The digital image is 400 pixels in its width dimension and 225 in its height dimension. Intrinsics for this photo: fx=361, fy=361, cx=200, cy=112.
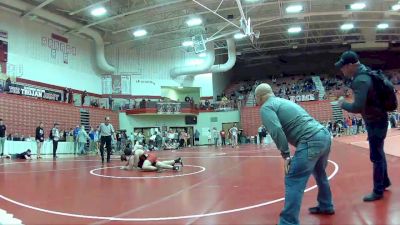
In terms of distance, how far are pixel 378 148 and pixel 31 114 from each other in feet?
78.8

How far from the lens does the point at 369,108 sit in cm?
435

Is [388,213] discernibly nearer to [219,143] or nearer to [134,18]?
[134,18]

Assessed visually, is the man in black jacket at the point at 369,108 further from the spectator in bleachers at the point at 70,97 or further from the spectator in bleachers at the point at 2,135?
the spectator in bleachers at the point at 70,97

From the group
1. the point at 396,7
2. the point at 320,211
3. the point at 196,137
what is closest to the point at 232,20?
the point at 396,7

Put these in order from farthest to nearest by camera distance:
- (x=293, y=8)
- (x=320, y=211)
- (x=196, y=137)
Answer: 1. (x=196, y=137)
2. (x=293, y=8)
3. (x=320, y=211)

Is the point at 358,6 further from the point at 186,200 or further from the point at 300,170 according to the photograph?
the point at 300,170

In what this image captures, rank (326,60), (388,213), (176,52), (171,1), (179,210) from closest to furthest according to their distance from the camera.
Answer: (388,213) < (179,210) < (171,1) < (176,52) < (326,60)

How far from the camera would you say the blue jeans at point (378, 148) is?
4434 mm

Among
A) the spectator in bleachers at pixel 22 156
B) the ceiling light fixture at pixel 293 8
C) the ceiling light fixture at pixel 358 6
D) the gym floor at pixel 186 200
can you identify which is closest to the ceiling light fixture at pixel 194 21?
the ceiling light fixture at pixel 293 8

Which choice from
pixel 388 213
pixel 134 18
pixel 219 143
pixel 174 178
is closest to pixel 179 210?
pixel 388 213

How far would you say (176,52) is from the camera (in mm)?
40312

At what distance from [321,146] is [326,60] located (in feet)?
160

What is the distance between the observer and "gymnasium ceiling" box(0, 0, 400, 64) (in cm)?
2714

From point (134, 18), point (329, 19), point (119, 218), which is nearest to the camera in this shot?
point (119, 218)
